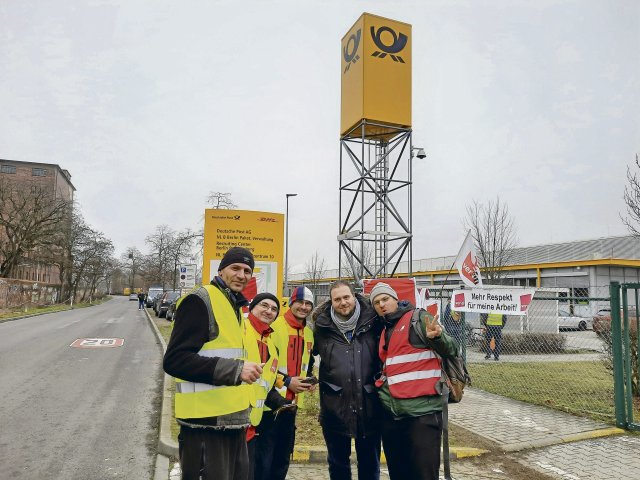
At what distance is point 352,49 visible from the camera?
14.7 m

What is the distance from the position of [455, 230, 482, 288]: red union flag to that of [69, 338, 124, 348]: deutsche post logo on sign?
41.3ft

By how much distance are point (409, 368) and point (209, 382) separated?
5.05 ft

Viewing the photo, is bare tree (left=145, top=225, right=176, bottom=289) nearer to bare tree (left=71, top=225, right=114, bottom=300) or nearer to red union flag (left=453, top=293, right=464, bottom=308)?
bare tree (left=71, top=225, right=114, bottom=300)

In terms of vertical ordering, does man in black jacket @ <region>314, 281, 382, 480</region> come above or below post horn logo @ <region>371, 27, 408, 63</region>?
below

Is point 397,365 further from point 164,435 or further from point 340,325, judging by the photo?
point 164,435

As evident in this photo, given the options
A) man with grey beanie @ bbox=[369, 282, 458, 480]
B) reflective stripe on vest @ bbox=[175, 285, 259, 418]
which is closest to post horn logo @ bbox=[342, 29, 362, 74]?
man with grey beanie @ bbox=[369, 282, 458, 480]

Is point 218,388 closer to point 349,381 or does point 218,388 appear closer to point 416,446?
point 349,381

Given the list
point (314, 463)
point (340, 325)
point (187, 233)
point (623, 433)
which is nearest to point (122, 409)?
point (314, 463)

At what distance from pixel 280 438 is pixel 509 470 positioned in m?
2.84

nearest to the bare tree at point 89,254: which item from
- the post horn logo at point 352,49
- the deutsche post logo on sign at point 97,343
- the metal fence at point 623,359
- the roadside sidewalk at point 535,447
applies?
the deutsche post logo on sign at point 97,343

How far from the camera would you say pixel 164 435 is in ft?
19.4

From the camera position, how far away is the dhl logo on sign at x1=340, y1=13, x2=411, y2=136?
1400cm

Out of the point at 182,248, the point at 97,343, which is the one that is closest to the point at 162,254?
the point at 182,248

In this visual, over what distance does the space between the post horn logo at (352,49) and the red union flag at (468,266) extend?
9074mm
